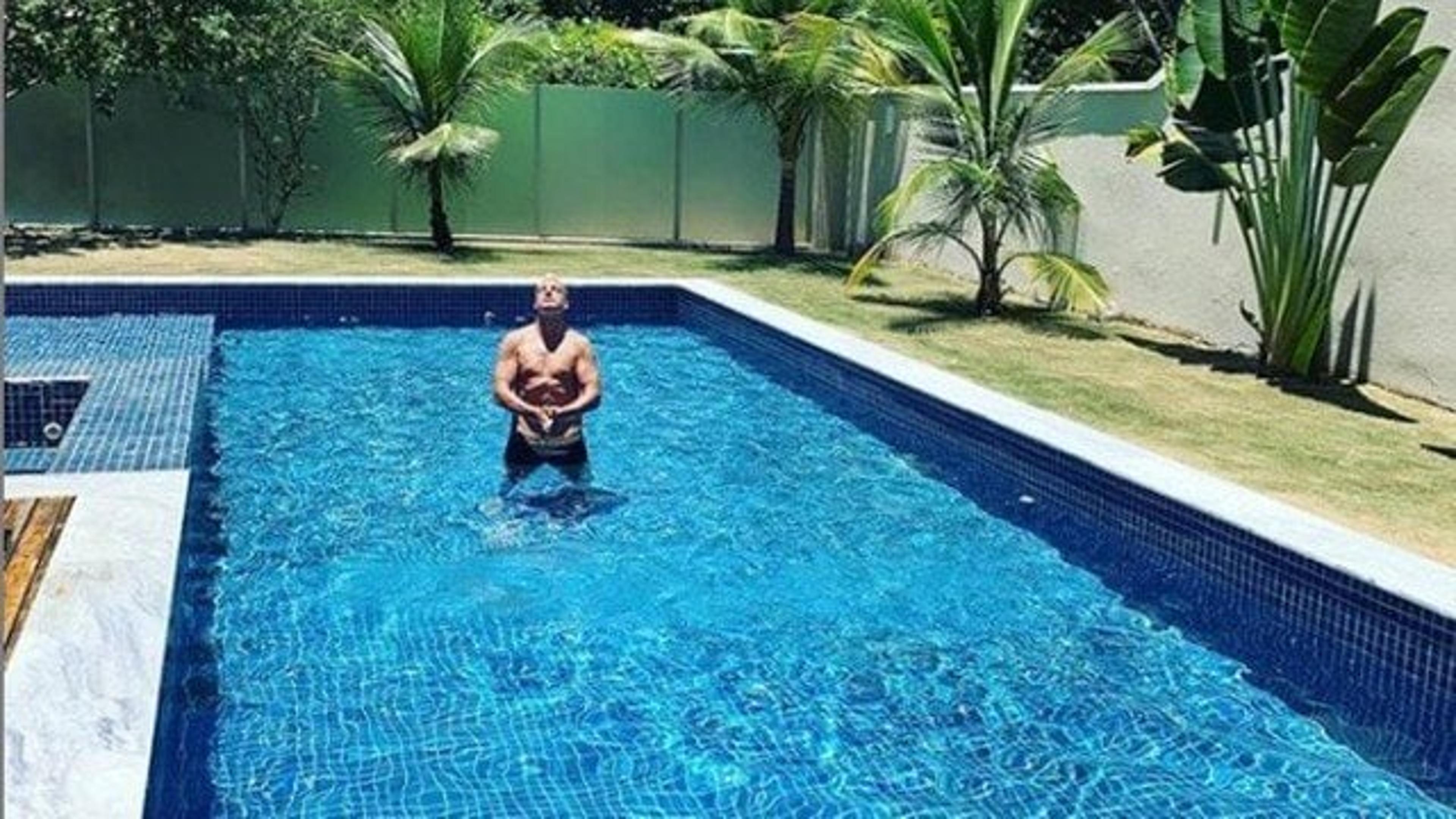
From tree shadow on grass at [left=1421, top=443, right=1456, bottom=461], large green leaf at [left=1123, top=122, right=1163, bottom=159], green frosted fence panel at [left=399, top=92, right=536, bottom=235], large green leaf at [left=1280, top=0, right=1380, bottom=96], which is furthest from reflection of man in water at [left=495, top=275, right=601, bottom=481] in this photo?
green frosted fence panel at [left=399, top=92, right=536, bottom=235]

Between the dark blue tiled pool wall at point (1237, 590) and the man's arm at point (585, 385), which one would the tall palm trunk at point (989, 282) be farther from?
the man's arm at point (585, 385)

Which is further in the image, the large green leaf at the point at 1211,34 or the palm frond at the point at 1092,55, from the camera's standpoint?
the palm frond at the point at 1092,55

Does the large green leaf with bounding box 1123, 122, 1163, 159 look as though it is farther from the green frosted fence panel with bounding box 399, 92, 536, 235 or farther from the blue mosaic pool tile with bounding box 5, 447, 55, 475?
the green frosted fence panel with bounding box 399, 92, 536, 235

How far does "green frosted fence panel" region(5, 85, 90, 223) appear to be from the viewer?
17250 mm

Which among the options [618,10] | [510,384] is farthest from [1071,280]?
[618,10]

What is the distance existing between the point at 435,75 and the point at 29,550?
470 inches

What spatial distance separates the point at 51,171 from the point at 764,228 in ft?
30.9

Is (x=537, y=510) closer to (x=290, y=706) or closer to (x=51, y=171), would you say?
(x=290, y=706)

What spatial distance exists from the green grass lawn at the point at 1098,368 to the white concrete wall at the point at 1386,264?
0.26 m

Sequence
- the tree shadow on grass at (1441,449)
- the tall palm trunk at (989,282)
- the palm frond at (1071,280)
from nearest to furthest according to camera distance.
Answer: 1. the tree shadow on grass at (1441,449)
2. the palm frond at (1071,280)
3. the tall palm trunk at (989,282)

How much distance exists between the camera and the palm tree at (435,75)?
15758mm

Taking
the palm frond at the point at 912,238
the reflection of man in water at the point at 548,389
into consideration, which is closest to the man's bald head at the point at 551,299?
the reflection of man in water at the point at 548,389

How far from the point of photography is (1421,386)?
934cm

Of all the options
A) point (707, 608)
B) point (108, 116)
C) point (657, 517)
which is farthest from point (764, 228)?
point (707, 608)
